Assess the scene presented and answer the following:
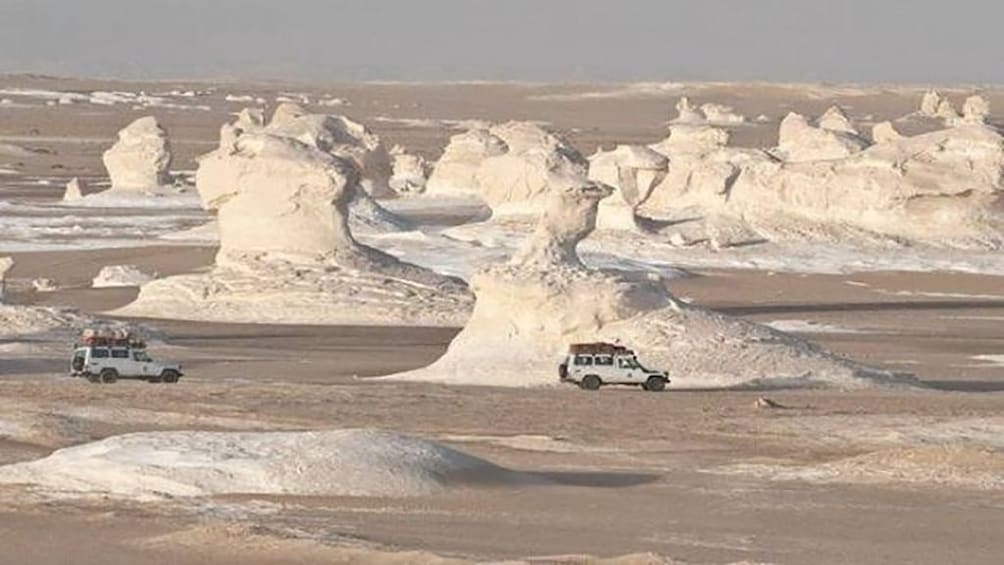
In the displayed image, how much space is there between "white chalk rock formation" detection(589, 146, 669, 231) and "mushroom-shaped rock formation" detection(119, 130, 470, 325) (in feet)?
50.6

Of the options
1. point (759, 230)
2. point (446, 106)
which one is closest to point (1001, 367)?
point (759, 230)

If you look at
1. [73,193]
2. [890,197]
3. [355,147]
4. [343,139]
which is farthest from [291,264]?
[73,193]

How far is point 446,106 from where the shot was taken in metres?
189

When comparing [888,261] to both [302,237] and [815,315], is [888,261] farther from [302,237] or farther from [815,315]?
[302,237]

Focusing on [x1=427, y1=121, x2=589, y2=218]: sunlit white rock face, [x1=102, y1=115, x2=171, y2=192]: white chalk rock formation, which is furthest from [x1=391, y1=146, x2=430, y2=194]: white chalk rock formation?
[x1=102, y1=115, x2=171, y2=192]: white chalk rock formation

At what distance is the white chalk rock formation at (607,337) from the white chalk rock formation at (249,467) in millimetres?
11555

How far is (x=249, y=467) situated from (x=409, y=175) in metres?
60.5

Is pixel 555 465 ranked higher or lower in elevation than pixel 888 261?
higher

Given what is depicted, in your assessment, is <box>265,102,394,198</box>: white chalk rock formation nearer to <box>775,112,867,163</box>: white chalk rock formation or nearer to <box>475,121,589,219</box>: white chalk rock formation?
<box>475,121,589,219</box>: white chalk rock formation

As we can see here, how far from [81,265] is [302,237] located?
32.1 feet

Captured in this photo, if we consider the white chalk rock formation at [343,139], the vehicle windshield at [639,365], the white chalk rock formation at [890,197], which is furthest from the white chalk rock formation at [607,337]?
the white chalk rock formation at [890,197]

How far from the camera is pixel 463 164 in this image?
74.7 meters

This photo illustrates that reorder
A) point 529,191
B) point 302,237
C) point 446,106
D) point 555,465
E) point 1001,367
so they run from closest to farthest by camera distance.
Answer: point 555,465, point 1001,367, point 302,237, point 529,191, point 446,106

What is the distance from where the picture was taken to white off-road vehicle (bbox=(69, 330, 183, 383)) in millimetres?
32500
